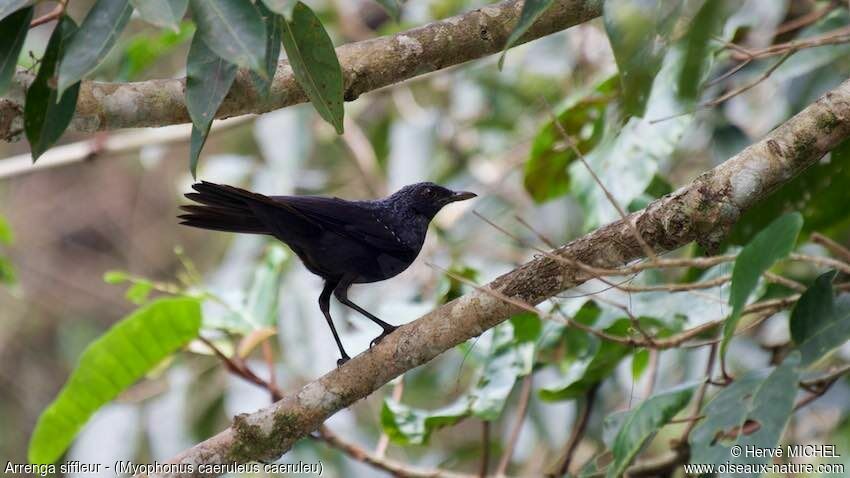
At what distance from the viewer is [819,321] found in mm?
2908

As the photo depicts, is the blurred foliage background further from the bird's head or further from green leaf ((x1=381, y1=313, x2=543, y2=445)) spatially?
the bird's head

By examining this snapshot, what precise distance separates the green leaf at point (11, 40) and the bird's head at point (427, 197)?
8.23 feet

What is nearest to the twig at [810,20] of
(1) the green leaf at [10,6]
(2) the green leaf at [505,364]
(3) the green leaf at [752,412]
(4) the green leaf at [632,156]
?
(4) the green leaf at [632,156]

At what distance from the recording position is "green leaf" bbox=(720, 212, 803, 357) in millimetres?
2516

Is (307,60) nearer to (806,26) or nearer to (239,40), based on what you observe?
(239,40)

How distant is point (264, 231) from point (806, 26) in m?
3.00

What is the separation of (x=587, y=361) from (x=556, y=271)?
1.04 metres

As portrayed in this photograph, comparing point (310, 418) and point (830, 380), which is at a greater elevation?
point (310, 418)

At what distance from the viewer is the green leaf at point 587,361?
3.91 m

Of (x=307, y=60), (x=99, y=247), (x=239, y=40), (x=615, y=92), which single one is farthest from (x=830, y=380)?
(x=99, y=247)

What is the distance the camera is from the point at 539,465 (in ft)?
20.0

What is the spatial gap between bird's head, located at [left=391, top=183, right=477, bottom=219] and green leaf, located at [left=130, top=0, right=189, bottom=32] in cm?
261

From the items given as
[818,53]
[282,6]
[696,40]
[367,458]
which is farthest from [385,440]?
[696,40]

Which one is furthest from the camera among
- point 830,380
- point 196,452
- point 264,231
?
point 264,231
